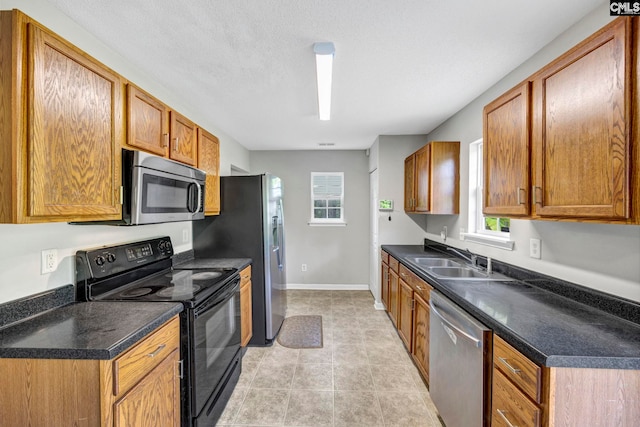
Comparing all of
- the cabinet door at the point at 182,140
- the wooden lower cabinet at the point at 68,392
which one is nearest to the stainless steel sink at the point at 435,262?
the cabinet door at the point at 182,140

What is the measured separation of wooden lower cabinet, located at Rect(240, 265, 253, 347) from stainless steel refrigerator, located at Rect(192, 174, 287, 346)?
0.08 metres

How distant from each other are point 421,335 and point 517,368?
3.92 ft

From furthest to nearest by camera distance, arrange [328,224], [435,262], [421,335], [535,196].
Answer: [328,224], [435,262], [421,335], [535,196]

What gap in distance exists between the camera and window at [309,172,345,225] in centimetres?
480

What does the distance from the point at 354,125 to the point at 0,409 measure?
11.1 feet

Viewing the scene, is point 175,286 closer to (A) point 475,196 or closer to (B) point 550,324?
(B) point 550,324

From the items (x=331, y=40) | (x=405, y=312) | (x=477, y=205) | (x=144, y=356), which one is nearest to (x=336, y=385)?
(x=405, y=312)

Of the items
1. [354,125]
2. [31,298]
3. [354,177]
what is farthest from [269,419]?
[354,177]

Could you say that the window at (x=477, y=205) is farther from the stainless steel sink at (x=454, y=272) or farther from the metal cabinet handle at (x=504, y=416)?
the metal cabinet handle at (x=504, y=416)

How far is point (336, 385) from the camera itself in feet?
7.40

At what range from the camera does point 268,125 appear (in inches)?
131

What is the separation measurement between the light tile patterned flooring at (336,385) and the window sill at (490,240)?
1295 millimetres

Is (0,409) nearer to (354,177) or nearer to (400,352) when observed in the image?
(400,352)

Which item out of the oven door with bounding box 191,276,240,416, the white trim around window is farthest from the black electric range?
the white trim around window
